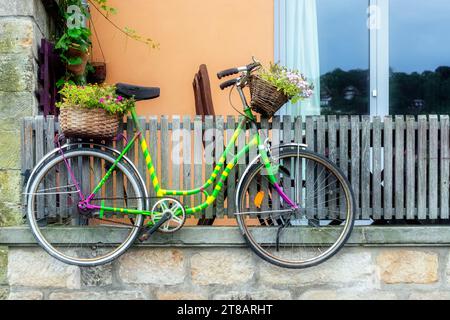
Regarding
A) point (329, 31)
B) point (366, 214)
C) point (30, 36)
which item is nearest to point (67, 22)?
point (30, 36)

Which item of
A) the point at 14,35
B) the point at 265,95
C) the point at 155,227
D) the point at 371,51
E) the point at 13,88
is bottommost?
the point at 155,227

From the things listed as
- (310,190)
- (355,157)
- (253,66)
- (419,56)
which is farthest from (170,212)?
(419,56)

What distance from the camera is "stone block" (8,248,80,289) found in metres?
4.28

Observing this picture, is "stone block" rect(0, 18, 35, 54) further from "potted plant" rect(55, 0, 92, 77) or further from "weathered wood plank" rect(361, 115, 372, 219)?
"weathered wood plank" rect(361, 115, 372, 219)

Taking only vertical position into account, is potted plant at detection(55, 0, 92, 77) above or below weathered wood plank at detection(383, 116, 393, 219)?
above

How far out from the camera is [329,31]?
5969 millimetres

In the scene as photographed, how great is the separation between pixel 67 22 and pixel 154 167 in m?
1.77

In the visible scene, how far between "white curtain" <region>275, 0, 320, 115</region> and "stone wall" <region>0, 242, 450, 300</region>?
208cm

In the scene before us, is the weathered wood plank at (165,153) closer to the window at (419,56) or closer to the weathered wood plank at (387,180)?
the weathered wood plank at (387,180)

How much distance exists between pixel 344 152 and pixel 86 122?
1.82 m

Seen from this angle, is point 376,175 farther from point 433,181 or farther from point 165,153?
point 165,153

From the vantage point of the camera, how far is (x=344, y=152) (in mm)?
4340

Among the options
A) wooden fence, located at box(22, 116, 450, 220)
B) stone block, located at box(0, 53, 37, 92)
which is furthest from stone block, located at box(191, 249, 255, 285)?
stone block, located at box(0, 53, 37, 92)
